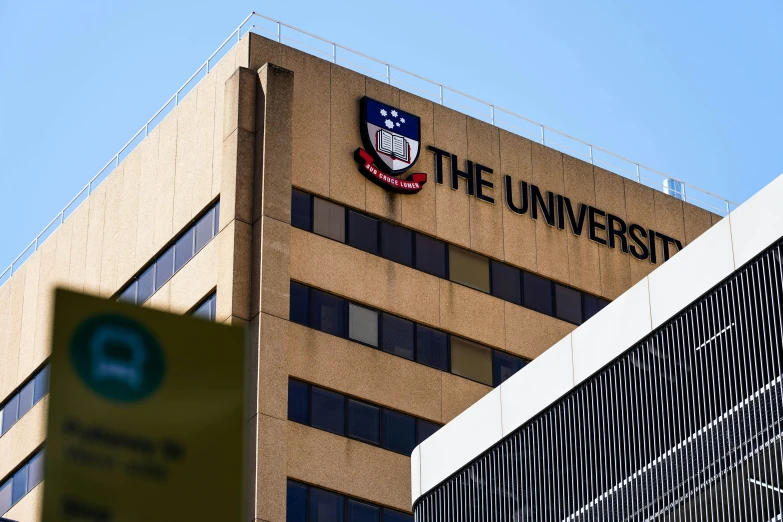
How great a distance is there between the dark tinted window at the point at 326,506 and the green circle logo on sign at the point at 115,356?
41516mm

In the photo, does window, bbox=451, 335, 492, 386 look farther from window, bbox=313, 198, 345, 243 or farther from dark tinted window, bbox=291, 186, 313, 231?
dark tinted window, bbox=291, 186, 313, 231

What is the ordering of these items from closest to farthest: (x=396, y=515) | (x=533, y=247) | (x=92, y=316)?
(x=92, y=316)
(x=396, y=515)
(x=533, y=247)

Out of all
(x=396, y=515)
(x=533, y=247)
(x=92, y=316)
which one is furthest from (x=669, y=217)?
(x=92, y=316)

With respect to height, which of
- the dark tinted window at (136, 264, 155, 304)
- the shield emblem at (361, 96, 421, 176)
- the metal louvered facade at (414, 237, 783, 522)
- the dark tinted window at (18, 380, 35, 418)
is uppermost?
the shield emblem at (361, 96, 421, 176)

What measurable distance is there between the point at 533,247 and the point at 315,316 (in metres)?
10.4

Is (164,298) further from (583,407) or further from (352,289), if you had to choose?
(583,407)

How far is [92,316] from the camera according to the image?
256 inches

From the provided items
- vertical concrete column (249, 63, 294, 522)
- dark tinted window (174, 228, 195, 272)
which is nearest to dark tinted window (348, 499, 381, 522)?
vertical concrete column (249, 63, 294, 522)

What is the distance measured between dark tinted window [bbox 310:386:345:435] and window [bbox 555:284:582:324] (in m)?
11.0

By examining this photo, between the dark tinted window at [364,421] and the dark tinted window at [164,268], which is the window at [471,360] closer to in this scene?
the dark tinted window at [364,421]

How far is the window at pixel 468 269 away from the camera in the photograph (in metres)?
54.7

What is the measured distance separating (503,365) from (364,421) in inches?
271

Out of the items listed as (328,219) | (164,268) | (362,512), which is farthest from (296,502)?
(164,268)

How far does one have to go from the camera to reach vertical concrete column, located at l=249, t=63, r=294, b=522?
1857 inches
